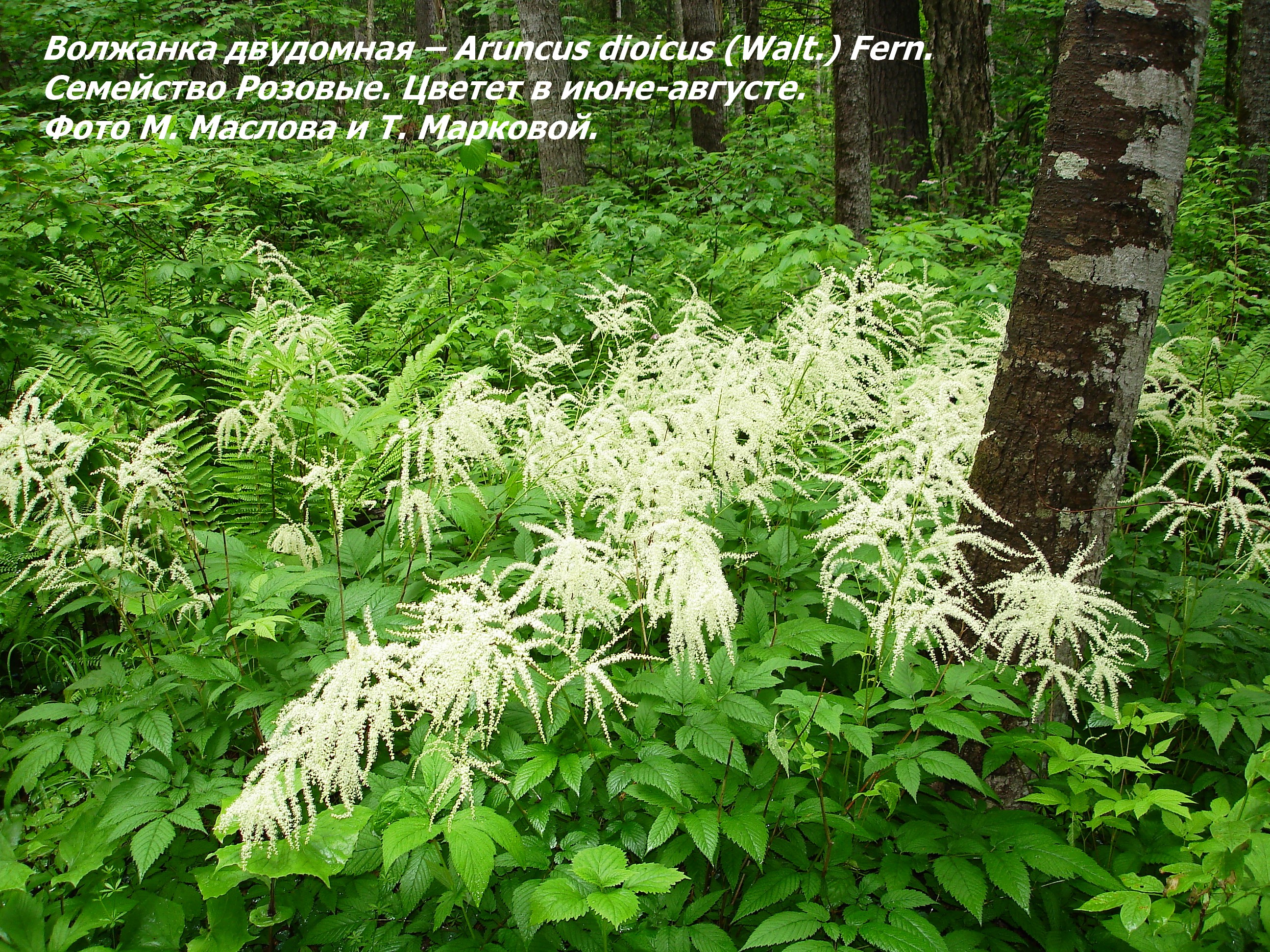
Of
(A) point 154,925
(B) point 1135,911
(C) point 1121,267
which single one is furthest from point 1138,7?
(A) point 154,925

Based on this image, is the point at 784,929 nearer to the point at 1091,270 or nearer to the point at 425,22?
the point at 1091,270

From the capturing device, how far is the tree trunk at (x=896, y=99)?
40.6ft

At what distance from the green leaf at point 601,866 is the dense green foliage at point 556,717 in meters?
0.01

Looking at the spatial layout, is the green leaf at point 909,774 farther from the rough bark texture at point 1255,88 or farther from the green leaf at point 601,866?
the rough bark texture at point 1255,88

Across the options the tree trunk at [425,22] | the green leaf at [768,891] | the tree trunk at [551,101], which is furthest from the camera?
the tree trunk at [425,22]

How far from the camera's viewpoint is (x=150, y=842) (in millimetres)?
2260

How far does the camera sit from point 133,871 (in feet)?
8.89

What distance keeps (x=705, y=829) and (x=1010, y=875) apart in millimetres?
914

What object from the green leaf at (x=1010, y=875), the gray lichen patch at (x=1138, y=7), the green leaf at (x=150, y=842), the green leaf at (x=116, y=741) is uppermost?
the gray lichen patch at (x=1138, y=7)

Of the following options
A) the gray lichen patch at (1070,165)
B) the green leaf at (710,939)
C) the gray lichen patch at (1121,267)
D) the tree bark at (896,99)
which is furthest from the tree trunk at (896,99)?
the green leaf at (710,939)

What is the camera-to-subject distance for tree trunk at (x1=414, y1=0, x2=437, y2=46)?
72.0ft

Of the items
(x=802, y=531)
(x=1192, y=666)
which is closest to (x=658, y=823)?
(x=802, y=531)

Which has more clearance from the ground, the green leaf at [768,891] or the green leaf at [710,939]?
the green leaf at [768,891]

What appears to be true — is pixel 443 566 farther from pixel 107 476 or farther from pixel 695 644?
pixel 107 476
